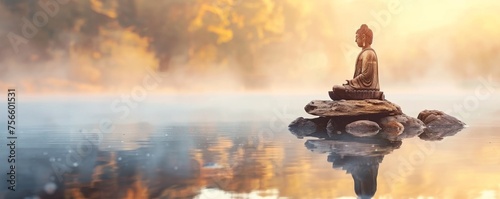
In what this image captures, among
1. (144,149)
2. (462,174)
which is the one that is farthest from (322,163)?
(144,149)

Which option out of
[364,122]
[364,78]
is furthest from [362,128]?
[364,78]

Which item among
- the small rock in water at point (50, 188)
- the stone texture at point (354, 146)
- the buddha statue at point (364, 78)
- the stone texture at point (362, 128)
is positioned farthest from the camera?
the buddha statue at point (364, 78)

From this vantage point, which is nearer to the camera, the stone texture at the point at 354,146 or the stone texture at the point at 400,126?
the stone texture at the point at 354,146

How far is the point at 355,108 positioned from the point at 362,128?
0.48 metres

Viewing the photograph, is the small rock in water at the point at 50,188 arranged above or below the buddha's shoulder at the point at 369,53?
below

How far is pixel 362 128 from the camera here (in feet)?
34.6

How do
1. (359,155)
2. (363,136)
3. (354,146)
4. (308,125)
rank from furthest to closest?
(308,125) → (363,136) → (354,146) → (359,155)

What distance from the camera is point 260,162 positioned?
6.24 metres

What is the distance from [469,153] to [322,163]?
2.47m

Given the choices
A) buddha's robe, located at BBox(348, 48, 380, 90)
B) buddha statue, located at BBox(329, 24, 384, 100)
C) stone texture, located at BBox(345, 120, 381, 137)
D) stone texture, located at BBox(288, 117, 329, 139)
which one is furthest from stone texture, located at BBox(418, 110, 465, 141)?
stone texture, located at BBox(288, 117, 329, 139)

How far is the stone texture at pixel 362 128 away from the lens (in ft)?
34.1

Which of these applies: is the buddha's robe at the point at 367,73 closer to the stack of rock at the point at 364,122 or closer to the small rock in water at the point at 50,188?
the stack of rock at the point at 364,122

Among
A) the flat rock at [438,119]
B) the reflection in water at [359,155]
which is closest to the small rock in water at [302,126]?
the reflection in water at [359,155]

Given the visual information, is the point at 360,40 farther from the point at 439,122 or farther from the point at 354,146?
the point at 354,146
